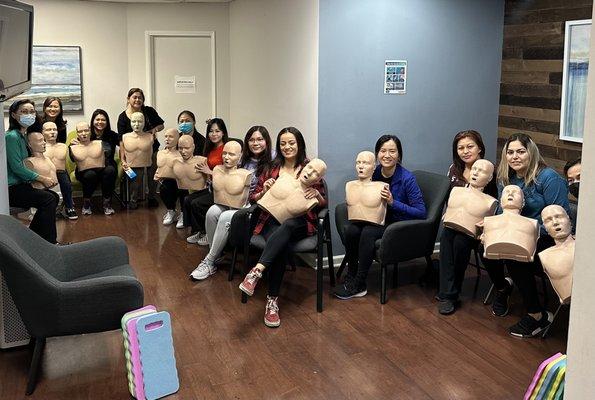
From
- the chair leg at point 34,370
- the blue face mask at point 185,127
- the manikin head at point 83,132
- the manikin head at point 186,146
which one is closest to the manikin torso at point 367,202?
the manikin head at point 186,146

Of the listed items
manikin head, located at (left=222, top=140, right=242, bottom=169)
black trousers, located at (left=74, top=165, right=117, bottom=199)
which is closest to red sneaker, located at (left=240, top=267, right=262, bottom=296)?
manikin head, located at (left=222, top=140, right=242, bottom=169)

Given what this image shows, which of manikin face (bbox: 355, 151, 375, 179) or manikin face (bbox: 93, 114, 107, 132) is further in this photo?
manikin face (bbox: 93, 114, 107, 132)

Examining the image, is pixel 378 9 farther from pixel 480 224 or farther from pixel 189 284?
pixel 189 284

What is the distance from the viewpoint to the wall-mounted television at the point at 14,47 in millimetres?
2875

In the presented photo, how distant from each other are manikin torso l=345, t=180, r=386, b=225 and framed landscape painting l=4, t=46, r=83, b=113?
4615 millimetres

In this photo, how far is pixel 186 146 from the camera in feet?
19.4

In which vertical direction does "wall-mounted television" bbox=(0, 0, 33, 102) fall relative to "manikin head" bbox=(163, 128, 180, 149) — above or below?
above

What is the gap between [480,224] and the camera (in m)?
4.18

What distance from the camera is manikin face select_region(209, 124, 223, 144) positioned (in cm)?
593

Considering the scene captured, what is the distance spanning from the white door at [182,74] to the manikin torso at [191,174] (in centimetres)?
227

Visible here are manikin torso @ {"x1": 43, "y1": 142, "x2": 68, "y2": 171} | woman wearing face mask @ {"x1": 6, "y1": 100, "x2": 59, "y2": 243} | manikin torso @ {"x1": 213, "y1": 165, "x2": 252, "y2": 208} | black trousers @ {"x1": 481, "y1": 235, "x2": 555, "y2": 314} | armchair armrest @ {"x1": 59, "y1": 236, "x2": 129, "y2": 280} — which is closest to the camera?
armchair armrest @ {"x1": 59, "y1": 236, "x2": 129, "y2": 280}

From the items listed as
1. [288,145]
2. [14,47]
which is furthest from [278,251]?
[14,47]

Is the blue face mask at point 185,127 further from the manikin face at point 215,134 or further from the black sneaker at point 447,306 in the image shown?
the black sneaker at point 447,306

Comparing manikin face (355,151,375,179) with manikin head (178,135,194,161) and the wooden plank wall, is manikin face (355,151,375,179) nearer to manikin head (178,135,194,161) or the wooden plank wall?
the wooden plank wall
